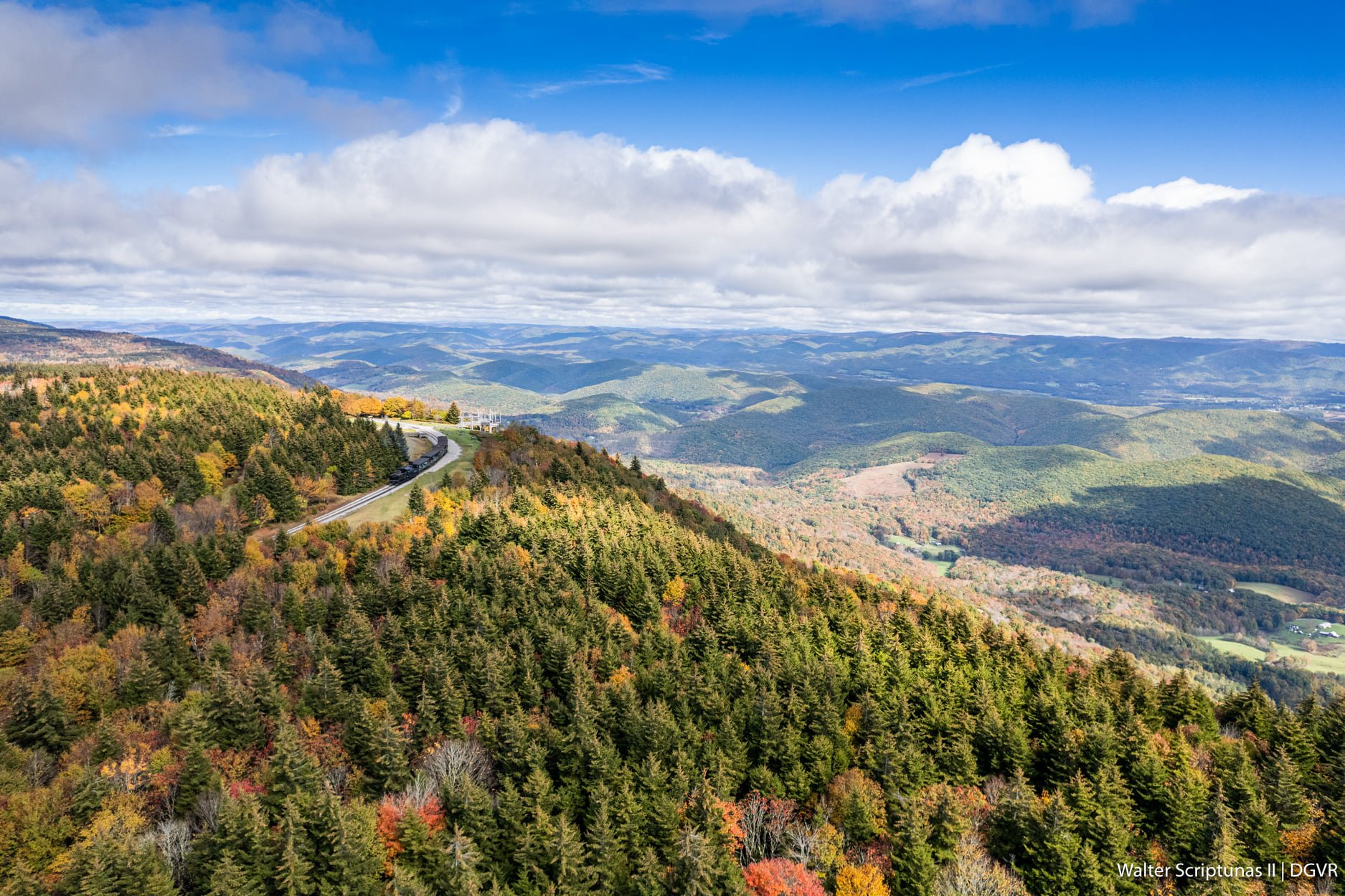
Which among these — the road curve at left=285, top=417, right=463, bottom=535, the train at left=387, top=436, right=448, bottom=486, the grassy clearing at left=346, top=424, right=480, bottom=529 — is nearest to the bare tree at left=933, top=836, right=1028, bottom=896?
the grassy clearing at left=346, top=424, right=480, bottom=529

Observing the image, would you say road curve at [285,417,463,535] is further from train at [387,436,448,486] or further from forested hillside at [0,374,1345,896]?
forested hillside at [0,374,1345,896]

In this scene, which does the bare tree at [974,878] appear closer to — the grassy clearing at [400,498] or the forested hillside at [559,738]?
the forested hillside at [559,738]

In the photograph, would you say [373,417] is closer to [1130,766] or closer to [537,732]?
[537,732]

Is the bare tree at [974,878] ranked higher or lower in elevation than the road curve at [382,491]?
lower

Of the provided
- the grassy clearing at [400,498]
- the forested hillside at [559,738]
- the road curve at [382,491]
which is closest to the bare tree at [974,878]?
the forested hillside at [559,738]

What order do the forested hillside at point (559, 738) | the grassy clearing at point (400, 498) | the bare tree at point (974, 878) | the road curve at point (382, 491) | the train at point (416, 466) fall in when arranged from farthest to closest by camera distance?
the train at point (416, 466), the grassy clearing at point (400, 498), the road curve at point (382, 491), the forested hillside at point (559, 738), the bare tree at point (974, 878)

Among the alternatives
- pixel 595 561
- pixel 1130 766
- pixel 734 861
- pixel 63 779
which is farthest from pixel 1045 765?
pixel 63 779

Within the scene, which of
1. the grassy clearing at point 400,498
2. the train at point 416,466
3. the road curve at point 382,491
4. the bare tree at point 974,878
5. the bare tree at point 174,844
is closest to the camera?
the bare tree at point 174,844

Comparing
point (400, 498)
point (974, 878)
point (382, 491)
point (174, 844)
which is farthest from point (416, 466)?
point (974, 878)
